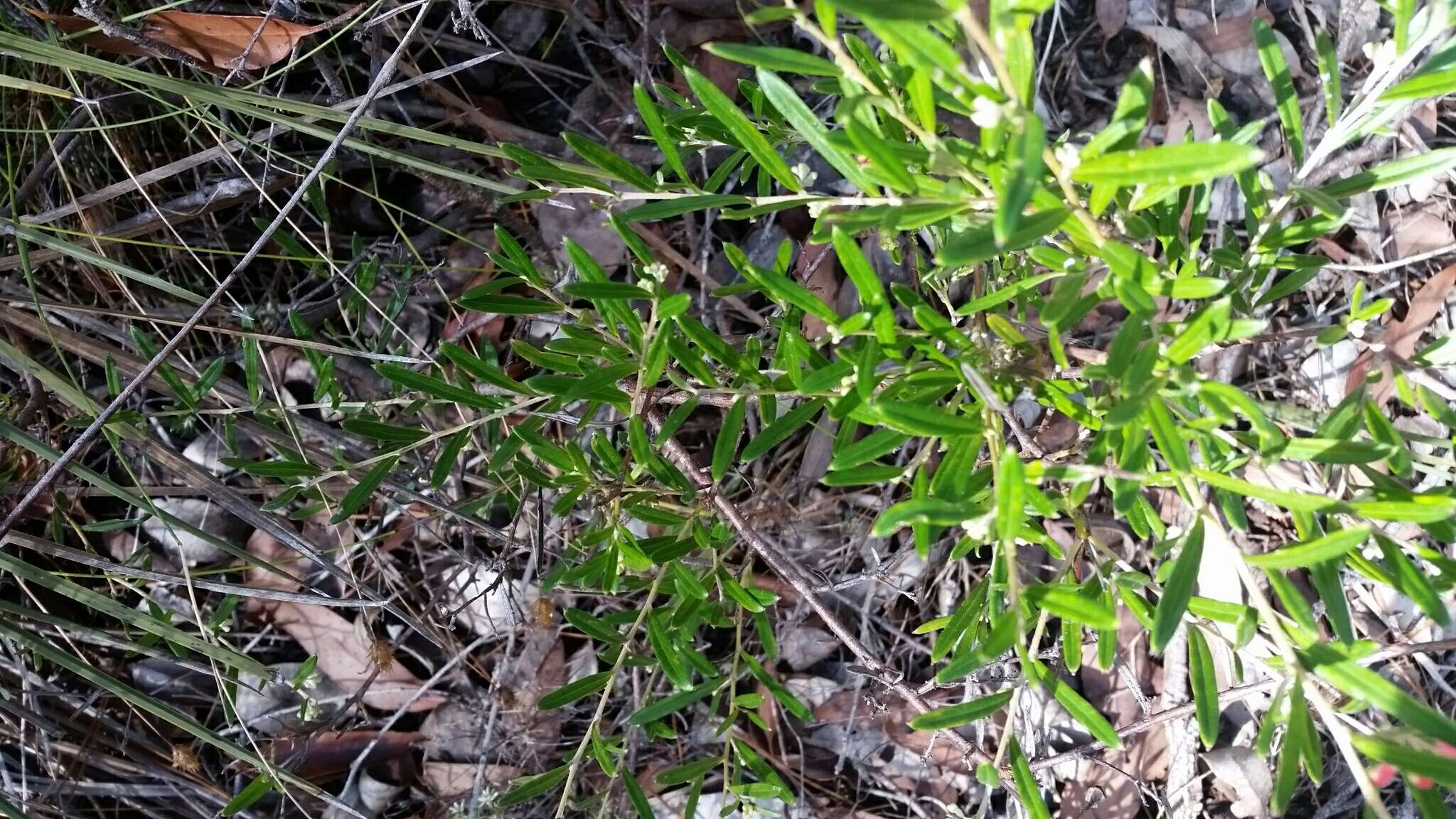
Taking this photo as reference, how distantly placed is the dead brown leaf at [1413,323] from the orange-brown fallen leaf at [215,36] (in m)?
2.60

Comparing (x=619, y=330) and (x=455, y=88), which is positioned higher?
(x=455, y=88)

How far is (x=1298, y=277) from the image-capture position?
160 cm

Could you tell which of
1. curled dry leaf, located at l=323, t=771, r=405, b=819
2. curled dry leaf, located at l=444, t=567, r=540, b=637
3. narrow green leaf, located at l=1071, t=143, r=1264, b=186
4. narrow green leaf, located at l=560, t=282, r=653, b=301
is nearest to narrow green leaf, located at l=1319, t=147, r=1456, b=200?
narrow green leaf, located at l=1071, t=143, r=1264, b=186

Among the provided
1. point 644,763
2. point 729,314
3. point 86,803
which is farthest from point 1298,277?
point 86,803

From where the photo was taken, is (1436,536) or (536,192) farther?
(536,192)

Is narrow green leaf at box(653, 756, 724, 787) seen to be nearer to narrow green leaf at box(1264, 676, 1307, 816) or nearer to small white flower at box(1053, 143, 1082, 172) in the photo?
narrow green leaf at box(1264, 676, 1307, 816)

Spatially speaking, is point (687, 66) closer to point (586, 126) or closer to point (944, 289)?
point (944, 289)

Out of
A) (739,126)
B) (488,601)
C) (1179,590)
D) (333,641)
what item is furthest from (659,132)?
(333,641)

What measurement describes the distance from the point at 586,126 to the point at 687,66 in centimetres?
120

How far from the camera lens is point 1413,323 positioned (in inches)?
96.7

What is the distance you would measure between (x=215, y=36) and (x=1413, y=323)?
294 centimetres

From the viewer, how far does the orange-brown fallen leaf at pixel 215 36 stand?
224 centimetres

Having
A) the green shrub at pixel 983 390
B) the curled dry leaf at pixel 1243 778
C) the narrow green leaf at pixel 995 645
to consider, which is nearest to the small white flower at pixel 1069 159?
the green shrub at pixel 983 390

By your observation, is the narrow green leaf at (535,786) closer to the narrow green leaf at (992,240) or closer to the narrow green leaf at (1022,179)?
the narrow green leaf at (992,240)
